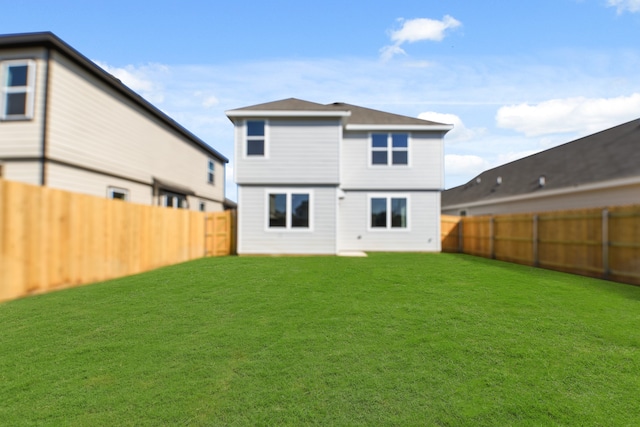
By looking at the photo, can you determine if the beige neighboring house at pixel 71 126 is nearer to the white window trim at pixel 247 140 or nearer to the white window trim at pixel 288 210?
the white window trim at pixel 247 140

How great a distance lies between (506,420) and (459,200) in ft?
83.4

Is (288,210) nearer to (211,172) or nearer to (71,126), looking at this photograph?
(71,126)

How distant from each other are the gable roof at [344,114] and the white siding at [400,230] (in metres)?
3.23

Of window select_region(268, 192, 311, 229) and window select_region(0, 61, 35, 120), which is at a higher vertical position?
window select_region(0, 61, 35, 120)

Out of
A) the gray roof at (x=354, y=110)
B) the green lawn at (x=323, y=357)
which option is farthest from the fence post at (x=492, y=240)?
the green lawn at (x=323, y=357)

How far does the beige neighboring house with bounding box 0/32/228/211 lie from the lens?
9.54 m

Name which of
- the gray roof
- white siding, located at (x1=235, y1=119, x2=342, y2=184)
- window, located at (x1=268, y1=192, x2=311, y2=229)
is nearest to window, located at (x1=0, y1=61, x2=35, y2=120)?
the gray roof

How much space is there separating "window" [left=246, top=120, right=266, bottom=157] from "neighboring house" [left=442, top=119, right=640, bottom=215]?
1445 cm

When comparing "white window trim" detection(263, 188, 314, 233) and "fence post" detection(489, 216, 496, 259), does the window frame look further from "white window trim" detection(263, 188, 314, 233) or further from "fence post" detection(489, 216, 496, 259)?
"fence post" detection(489, 216, 496, 259)

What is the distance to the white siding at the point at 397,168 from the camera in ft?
51.2

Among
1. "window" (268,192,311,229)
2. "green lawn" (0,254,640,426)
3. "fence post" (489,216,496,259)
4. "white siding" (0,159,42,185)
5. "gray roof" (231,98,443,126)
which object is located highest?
"gray roof" (231,98,443,126)

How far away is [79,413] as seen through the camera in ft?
10.1

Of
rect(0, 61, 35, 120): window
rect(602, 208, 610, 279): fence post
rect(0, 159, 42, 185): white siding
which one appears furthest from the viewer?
rect(0, 61, 35, 120): window

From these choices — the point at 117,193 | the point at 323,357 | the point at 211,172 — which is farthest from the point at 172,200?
the point at 323,357
